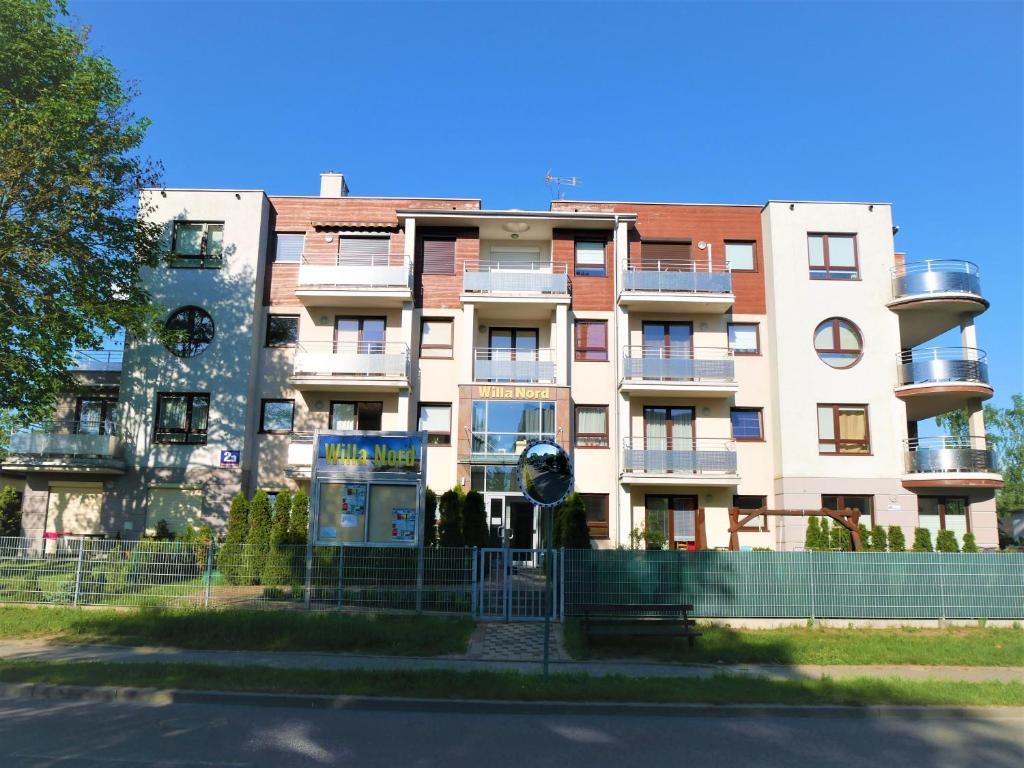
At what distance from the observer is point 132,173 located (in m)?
20.3

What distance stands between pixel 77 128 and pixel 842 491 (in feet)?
79.3

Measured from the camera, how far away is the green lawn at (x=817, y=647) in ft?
35.4

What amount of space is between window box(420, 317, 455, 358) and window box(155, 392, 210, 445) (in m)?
7.62

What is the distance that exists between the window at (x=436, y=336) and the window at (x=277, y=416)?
4978 millimetres

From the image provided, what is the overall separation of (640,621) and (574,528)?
7.37 meters

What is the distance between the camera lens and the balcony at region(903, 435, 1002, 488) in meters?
22.5

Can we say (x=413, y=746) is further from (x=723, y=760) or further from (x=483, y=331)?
(x=483, y=331)

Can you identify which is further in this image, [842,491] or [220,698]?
[842,491]

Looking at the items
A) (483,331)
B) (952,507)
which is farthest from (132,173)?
(952,507)

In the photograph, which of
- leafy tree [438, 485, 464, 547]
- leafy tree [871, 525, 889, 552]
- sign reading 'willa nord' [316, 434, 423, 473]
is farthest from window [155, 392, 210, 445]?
leafy tree [871, 525, 889, 552]

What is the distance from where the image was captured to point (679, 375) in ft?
80.0

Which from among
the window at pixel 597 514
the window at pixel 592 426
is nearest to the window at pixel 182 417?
the window at pixel 592 426

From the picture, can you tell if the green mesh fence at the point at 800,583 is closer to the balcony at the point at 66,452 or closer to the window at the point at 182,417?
the window at the point at 182,417

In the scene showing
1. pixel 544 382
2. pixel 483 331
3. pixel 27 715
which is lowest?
pixel 27 715
